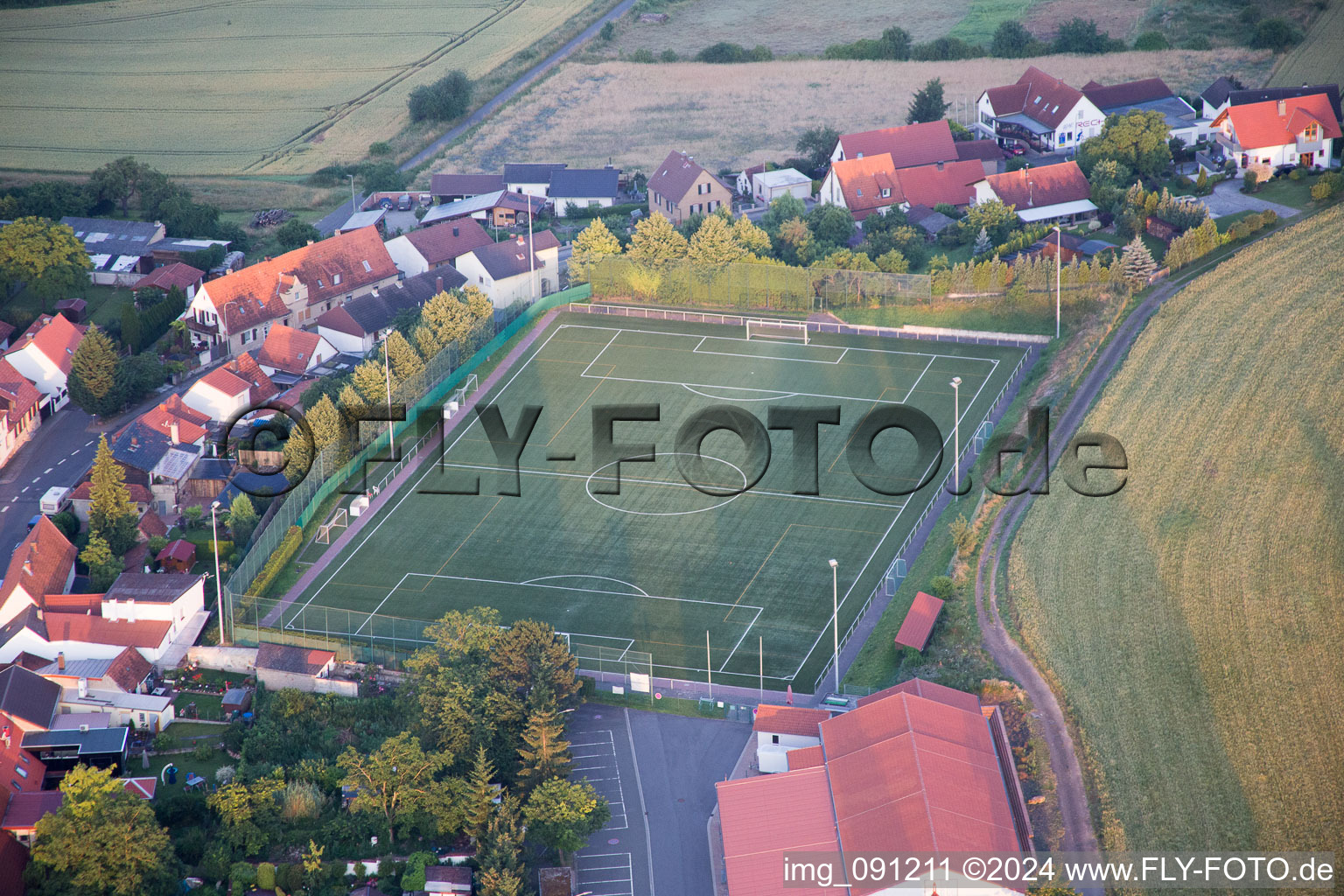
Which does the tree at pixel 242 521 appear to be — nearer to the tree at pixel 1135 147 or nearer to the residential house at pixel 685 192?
the residential house at pixel 685 192

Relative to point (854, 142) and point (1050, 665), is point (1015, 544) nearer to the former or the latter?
point (1050, 665)

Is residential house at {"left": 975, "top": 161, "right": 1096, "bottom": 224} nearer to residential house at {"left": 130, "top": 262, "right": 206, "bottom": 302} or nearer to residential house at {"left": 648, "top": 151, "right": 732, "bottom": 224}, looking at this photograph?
residential house at {"left": 648, "top": 151, "right": 732, "bottom": 224}

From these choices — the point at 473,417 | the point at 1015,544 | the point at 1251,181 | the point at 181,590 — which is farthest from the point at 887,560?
the point at 1251,181

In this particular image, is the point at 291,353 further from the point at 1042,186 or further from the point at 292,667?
the point at 1042,186

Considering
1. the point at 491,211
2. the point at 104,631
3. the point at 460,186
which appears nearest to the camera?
the point at 104,631

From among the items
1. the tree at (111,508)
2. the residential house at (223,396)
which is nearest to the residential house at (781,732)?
the tree at (111,508)

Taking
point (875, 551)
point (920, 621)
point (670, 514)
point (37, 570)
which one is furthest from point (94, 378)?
point (920, 621)
